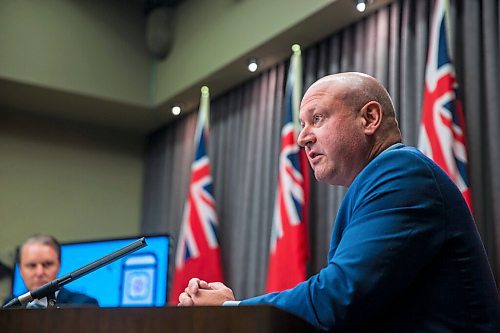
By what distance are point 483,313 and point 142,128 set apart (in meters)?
5.78

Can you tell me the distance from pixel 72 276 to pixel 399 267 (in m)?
0.87

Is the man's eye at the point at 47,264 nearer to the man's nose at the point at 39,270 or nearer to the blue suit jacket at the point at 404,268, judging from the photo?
the man's nose at the point at 39,270

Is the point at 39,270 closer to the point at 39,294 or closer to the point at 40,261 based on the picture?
the point at 40,261

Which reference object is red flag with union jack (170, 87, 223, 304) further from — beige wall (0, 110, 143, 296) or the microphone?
the microphone

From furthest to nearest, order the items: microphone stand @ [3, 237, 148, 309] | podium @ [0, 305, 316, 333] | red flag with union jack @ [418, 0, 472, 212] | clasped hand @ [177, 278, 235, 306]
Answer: red flag with union jack @ [418, 0, 472, 212]
microphone stand @ [3, 237, 148, 309]
clasped hand @ [177, 278, 235, 306]
podium @ [0, 305, 316, 333]

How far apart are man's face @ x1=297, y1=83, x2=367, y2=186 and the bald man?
136 mm

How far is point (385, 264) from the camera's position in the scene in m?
1.37

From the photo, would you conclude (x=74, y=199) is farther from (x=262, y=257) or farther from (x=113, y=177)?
(x=262, y=257)

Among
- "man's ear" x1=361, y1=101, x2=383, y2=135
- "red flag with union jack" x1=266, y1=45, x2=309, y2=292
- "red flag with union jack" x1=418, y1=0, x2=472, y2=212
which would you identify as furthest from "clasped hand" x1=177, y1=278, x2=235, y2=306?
"red flag with union jack" x1=266, y1=45, x2=309, y2=292

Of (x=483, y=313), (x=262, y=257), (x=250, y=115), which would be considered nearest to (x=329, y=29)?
(x=250, y=115)

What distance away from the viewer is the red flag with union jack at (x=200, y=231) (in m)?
5.30

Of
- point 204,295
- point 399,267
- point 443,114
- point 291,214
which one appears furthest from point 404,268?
point 291,214

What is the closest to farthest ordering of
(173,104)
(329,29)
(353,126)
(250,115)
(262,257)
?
(353,126) → (329,29) → (262,257) → (250,115) → (173,104)

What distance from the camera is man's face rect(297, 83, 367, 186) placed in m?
1.73
